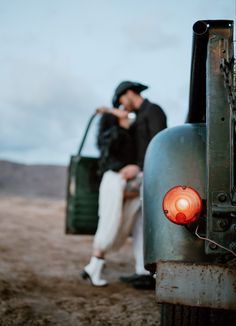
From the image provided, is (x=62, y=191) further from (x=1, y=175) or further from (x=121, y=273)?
(x=121, y=273)

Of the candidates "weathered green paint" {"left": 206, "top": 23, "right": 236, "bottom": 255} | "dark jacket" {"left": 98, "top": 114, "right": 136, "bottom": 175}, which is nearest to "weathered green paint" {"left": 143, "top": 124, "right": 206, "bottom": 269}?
"weathered green paint" {"left": 206, "top": 23, "right": 236, "bottom": 255}

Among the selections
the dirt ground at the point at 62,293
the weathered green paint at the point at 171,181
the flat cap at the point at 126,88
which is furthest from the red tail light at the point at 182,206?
the flat cap at the point at 126,88

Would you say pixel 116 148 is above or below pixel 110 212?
above

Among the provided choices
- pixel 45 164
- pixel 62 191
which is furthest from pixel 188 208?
pixel 45 164

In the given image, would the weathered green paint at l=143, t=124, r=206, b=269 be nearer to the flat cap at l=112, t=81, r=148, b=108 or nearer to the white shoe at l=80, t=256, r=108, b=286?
the white shoe at l=80, t=256, r=108, b=286

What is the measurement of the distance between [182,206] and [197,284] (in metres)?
0.35

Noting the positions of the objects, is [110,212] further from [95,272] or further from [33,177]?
[33,177]

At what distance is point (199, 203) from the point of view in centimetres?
193

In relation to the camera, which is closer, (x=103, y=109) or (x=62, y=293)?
(x=62, y=293)

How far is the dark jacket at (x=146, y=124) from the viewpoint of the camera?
4219mm

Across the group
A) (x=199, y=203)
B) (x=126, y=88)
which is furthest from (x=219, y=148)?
(x=126, y=88)

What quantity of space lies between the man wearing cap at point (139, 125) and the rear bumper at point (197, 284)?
241 centimetres

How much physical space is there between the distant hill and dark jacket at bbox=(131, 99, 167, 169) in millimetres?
26567

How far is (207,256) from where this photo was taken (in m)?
1.99
